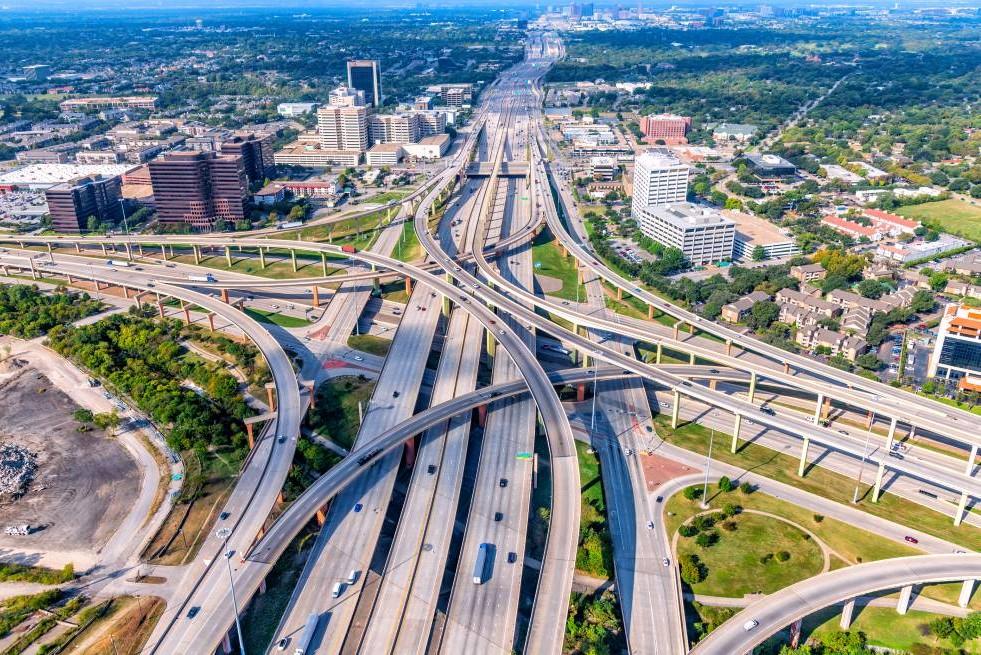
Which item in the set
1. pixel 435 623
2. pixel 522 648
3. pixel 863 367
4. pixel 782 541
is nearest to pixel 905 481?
pixel 782 541

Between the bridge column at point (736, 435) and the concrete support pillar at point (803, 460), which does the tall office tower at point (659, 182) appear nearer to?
the bridge column at point (736, 435)

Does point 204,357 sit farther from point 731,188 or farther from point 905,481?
point 731,188

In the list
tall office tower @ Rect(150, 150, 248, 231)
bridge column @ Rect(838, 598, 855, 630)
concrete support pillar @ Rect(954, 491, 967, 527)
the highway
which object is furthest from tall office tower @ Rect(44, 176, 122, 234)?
concrete support pillar @ Rect(954, 491, 967, 527)

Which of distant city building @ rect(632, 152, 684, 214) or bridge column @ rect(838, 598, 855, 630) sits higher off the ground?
distant city building @ rect(632, 152, 684, 214)

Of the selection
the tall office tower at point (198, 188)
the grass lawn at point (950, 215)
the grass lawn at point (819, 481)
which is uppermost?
the tall office tower at point (198, 188)

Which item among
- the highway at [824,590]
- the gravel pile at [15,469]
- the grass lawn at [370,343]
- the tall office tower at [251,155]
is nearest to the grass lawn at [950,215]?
the highway at [824,590]

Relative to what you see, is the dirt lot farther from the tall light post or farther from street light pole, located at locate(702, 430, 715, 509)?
street light pole, located at locate(702, 430, 715, 509)
